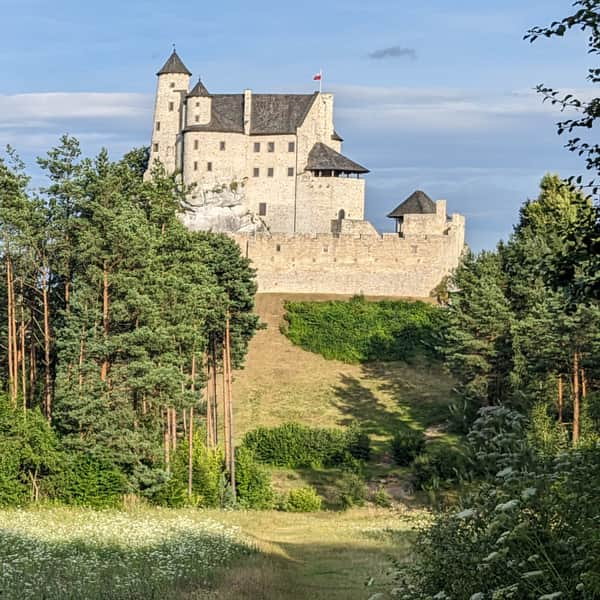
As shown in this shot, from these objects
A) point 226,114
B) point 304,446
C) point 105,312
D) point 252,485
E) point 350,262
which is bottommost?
point 252,485

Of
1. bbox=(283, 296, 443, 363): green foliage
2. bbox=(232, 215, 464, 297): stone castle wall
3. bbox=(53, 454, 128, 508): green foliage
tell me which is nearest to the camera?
bbox=(53, 454, 128, 508): green foliage

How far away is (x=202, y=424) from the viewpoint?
2138 inches

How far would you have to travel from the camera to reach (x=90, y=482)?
131ft

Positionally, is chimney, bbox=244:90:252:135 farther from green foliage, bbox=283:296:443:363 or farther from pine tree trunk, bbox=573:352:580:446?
pine tree trunk, bbox=573:352:580:446

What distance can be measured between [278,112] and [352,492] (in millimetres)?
45577

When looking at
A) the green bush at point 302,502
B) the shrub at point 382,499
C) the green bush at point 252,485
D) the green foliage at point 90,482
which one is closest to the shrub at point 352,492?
the shrub at point 382,499

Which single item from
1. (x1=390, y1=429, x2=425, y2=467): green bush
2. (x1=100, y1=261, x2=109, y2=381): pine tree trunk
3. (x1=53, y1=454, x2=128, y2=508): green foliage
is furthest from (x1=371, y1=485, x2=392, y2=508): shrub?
(x1=100, y1=261, x2=109, y2=381): pine tree trunk

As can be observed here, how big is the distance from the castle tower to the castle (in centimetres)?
7

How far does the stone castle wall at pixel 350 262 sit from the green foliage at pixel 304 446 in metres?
23.4

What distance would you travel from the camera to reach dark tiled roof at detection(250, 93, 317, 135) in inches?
3516

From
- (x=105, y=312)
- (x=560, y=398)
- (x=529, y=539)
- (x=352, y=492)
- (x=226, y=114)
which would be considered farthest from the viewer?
(x=226, y=114)

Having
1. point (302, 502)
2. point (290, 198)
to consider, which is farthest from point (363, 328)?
point (302, 502)

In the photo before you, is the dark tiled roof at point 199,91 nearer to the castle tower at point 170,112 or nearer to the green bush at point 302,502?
the castle tower at point 170,112

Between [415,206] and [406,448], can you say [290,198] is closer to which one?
[415,206]
